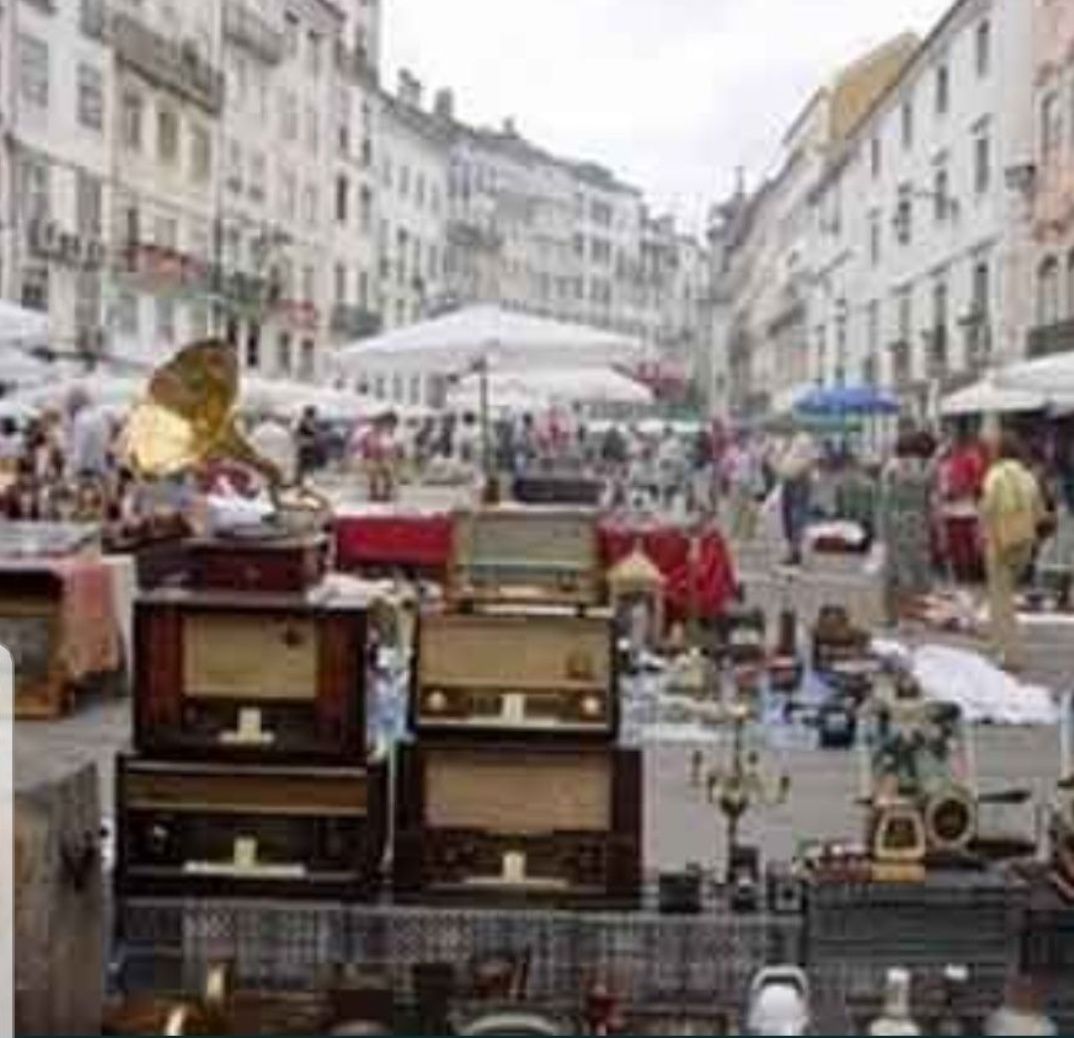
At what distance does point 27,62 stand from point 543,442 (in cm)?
1130

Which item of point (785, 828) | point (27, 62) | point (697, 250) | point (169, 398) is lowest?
point (785, 828)

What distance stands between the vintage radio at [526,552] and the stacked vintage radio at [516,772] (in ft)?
7.59

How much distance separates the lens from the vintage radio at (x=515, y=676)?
7.97 meters

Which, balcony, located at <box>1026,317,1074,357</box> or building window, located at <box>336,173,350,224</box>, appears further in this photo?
building window, located at <box>336,173,350,224</box>

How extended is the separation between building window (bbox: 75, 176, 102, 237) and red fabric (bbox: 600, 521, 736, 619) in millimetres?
33058

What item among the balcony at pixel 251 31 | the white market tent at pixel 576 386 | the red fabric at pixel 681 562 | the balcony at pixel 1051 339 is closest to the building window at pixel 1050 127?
the balcony at pixel 1051 339

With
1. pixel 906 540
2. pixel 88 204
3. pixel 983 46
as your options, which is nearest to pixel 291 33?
pixel 88 204

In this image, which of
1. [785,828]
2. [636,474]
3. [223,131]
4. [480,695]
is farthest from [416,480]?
[223,131]

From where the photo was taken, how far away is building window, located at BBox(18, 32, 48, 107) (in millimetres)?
46250

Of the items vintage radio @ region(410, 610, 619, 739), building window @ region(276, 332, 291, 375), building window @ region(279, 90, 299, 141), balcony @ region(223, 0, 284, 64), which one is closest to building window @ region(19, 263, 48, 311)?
balcony @ region(223, 0, 284, 64)

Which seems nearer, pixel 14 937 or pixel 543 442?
pixel 14 937

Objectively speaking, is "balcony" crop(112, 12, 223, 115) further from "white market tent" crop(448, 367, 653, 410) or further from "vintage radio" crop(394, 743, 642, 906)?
"vintage radio" crop(394, 743, 642, 906)

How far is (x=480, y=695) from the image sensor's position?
26.5 feet

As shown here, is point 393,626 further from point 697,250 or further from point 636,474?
point 697,250
